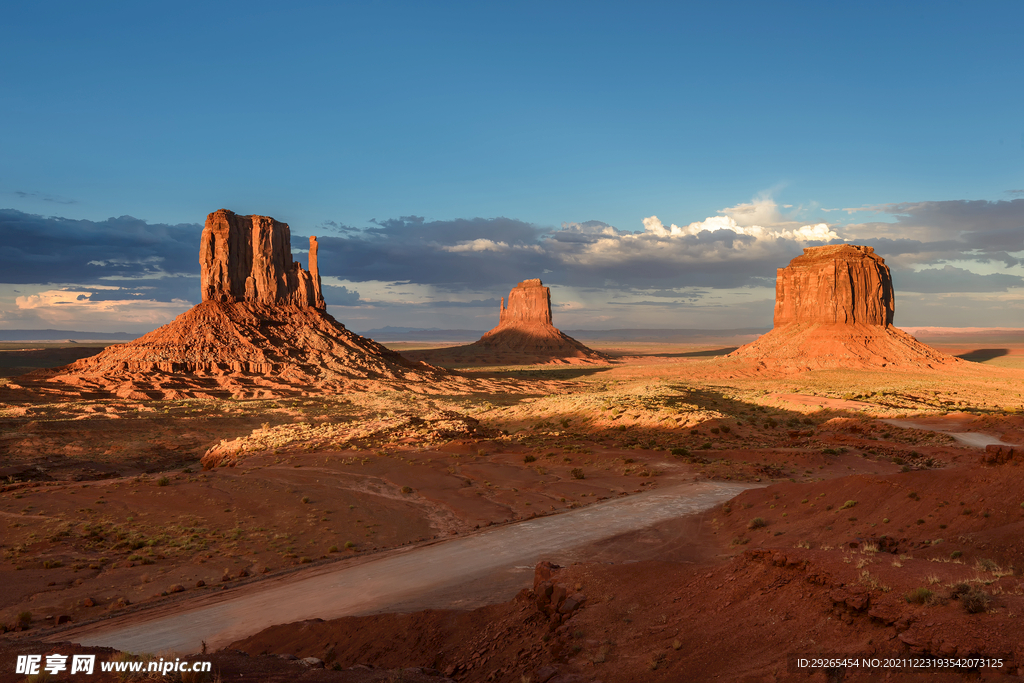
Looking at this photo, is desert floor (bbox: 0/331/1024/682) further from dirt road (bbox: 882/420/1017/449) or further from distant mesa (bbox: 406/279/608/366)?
distant mesa (bbox: 406/279/608/366)

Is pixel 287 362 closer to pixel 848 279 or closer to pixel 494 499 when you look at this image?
pixel 494 499

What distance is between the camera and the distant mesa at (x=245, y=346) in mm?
57156

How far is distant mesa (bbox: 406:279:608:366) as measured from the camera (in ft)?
473

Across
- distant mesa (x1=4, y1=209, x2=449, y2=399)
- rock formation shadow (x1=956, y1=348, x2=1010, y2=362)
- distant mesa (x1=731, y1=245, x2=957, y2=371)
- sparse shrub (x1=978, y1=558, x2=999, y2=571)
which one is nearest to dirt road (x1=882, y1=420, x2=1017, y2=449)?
sparse shrub (x1=978, y1=558, x2=999, y2=571)

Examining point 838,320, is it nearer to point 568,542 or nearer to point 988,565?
point 568,542

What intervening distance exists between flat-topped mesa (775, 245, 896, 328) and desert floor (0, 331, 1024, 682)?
66.0 m

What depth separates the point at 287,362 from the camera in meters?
65.2

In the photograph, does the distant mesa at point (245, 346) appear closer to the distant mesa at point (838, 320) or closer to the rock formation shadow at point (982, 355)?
the distant mesa at point (838, 320)

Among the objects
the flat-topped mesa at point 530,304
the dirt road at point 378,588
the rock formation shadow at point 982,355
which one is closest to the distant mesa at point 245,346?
the dirt road at point 378,588

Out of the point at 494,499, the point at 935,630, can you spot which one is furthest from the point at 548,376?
the point at 935,630

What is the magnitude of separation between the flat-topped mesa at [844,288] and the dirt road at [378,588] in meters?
92.7

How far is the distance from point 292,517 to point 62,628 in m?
7.55

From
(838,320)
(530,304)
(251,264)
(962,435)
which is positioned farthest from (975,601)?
(530,304)

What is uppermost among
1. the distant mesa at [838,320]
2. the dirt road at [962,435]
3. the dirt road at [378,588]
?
the distant mesa at [838,320]
